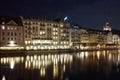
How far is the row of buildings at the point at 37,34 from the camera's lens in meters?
76.7

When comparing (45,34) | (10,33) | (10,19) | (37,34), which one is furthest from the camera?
(45,34)

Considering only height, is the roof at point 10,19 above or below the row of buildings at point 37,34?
above

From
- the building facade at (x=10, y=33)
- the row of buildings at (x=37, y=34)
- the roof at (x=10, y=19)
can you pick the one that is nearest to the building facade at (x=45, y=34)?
the row of buildings at (x=37, y=34)

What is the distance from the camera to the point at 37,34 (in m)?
86.2

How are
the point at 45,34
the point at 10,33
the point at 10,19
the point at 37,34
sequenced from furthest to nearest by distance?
the point at 45,34 < the point at 37,34 < the point at 10,19 < the point at 10,33

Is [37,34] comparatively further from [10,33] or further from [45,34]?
[10,33]

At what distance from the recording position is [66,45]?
9469 cm

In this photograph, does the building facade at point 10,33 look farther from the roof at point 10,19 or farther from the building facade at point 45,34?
the building facade at point 45,34

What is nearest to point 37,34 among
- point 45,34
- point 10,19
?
point 45,34

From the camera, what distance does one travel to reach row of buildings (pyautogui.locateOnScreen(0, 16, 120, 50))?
76.7 metres

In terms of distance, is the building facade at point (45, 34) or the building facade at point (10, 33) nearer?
the building facade at point (10, 33)

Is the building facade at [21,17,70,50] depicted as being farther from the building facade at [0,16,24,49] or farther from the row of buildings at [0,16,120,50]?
the building facade at [0,16,24,49]

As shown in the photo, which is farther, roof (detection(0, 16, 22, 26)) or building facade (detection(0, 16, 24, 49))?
roof (detection(0, 16, 22, 26))

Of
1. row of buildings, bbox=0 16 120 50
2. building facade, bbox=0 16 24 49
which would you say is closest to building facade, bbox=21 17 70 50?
row of buildings, bbox=0 16 120 50
